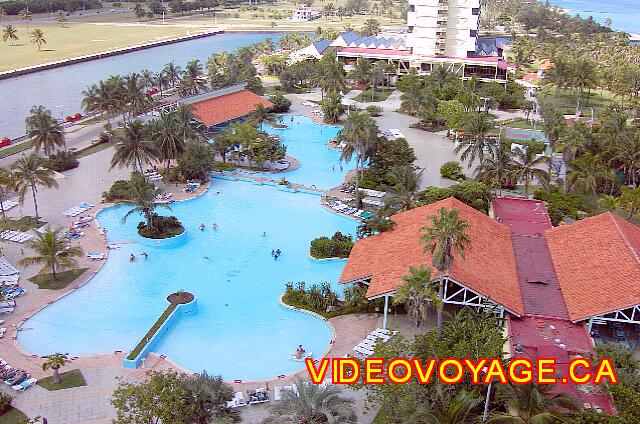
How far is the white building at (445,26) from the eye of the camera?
100500 millimetres

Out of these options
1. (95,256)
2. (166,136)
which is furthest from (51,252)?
(166,136)

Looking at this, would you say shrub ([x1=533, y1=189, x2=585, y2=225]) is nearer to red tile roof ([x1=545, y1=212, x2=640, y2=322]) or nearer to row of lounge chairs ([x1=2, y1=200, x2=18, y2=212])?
red tile roof ([x1=545, y1=212, x2=640, y2=322])

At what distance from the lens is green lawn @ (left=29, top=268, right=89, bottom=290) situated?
3759cm

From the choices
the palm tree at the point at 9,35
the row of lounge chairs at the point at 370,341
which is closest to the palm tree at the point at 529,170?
the row of lounge chairs at the point at 370,341

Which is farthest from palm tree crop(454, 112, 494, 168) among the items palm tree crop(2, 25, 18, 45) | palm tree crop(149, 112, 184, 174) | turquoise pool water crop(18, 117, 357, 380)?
palm tree crop(2, 25, 18, 45)

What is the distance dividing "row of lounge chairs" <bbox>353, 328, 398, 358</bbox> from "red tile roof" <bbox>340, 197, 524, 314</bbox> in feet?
7.32

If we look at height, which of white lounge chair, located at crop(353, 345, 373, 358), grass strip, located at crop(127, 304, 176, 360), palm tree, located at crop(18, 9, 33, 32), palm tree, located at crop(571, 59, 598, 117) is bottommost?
white lounge chair, located at crop(353, 345, 373, 358)

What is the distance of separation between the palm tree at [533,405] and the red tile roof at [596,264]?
8.50 meters

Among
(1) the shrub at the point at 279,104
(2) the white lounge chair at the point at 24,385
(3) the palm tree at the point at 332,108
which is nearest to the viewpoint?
(2) the white lounge chair at the point at 24,385

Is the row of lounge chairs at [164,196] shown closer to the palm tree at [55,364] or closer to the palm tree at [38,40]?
the palm tree at [55,364]

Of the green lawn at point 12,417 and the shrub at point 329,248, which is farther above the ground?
the shrub at point 329,248

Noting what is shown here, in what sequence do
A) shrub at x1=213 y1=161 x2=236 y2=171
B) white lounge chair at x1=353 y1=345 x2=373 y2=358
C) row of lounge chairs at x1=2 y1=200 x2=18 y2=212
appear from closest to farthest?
white lounge chair at x1=353 y1=345 x2=373 y2=358 < row of lounge chairs at x1=2 y1=200 x2=18 y2=212 < shrub at x1=213 y1=161 x2=236 y2=171

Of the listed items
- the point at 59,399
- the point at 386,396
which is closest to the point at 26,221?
the point at 59,399

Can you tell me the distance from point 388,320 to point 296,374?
683 cm
